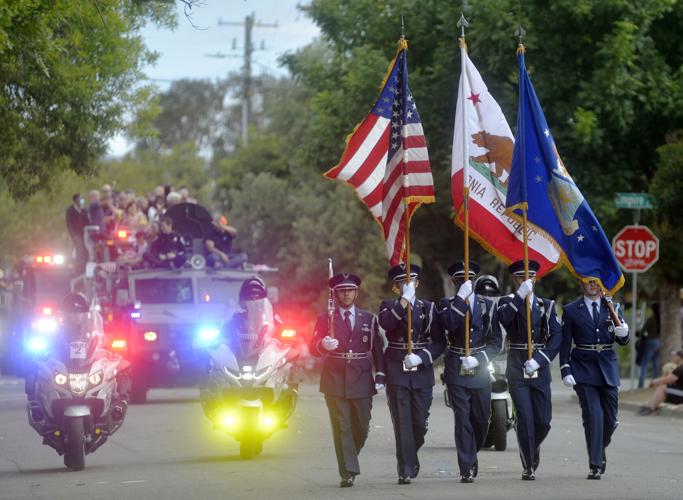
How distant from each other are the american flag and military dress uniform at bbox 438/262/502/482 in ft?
3.41

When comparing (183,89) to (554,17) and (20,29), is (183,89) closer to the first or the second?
(554,17)

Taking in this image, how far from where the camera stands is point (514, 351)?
15.3 m

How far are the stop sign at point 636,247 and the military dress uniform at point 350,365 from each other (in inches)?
513

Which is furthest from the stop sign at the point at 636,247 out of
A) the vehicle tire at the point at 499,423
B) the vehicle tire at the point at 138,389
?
the vehicle tire at the point at 499,423

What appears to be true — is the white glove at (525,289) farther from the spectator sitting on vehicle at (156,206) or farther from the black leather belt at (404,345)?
the spectator sitting on vehicle at (156,206)

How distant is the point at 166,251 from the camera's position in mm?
28406

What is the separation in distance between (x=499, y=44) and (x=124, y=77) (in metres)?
6.54

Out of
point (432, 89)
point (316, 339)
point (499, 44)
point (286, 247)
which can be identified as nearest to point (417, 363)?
point (316, 339)

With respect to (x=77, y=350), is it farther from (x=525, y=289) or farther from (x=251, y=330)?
(x=525, y=289)

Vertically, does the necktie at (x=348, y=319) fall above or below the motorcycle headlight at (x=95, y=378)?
above

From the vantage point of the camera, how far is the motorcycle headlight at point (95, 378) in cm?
1667

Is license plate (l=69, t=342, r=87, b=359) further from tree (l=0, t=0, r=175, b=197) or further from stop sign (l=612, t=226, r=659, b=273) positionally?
stop sign (l=612, t=226, r=659, b=273)

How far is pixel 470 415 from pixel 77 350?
408cm

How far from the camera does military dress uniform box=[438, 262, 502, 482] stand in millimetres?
14852
